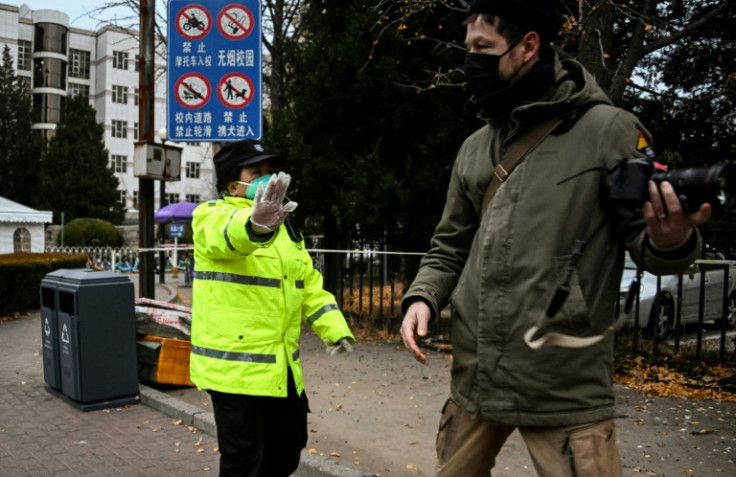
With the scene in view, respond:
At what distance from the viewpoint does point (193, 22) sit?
26.8 ft

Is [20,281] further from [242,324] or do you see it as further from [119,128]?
[119,128]

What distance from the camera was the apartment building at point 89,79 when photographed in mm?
61656

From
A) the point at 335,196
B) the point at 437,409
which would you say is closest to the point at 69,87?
the point at 335,196

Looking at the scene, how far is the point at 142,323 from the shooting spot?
706 centimetres

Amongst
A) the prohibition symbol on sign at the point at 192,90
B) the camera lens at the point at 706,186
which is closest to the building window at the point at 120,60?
the prohibition symbol on sign at the point at 192,90

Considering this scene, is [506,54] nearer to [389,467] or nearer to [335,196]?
[389,467]

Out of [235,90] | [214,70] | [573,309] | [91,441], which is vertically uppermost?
[214,70]

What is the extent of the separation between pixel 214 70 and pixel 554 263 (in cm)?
693

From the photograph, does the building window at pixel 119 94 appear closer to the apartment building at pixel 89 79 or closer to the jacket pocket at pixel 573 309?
the apartment building at pixel 89 79

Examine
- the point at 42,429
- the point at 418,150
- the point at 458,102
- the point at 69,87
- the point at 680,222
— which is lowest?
the point at 42,429

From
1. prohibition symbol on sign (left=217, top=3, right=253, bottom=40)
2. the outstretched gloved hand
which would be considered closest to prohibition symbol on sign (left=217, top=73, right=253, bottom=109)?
prohibition symbol on sign (left=217, top=3, right=253, bottom=40)

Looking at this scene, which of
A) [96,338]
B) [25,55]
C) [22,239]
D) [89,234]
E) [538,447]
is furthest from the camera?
[25,55]

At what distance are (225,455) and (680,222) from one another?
2.55 meters

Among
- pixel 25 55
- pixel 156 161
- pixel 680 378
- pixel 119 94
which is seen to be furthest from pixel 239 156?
pixel 25 55
